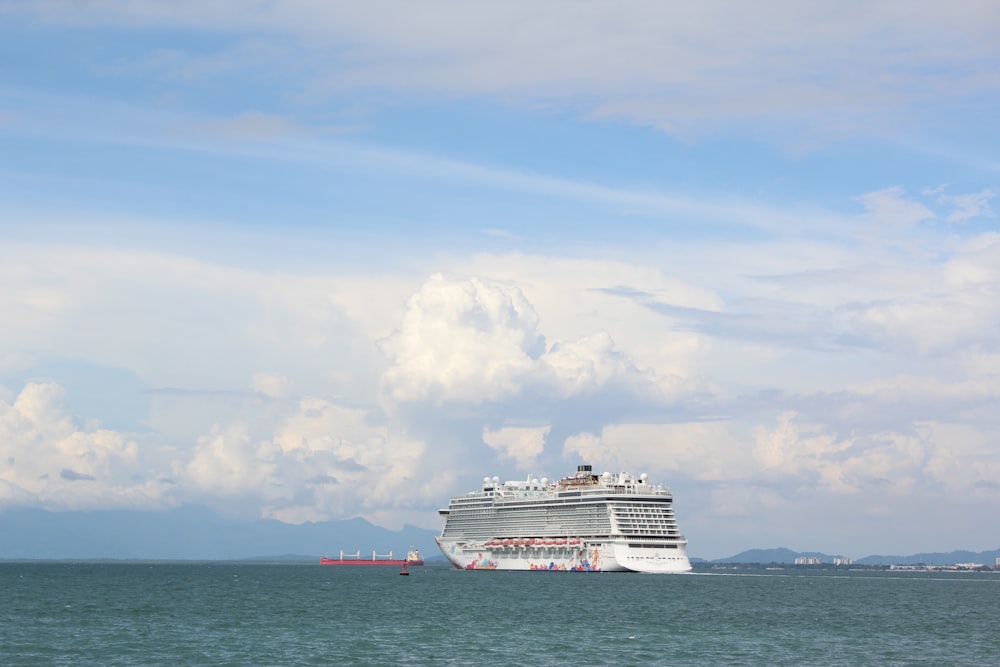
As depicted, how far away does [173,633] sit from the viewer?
82562mm

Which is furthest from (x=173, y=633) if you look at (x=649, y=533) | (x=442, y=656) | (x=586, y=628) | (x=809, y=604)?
(x=649, y=533)

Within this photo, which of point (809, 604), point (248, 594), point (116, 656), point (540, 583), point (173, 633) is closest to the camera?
point (116, 656)

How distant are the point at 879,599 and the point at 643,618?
59.9 m

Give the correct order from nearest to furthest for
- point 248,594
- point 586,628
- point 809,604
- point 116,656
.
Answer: point 116,656
point 586,628
point 809,604
point 248,594

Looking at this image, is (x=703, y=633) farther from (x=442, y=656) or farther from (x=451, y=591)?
(x=451, y=591)

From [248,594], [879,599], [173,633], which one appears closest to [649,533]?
[879,599]

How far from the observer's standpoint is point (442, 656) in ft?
229

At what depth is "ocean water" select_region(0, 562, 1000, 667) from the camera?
70.1m

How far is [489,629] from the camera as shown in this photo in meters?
87.0

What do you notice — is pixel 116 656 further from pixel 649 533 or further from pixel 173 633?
pixel 649 533

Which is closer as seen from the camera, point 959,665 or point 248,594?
point 959,665

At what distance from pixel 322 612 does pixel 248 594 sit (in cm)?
3887

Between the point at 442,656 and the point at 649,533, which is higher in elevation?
the point at 649,533

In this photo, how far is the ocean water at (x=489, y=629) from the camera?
70062 mm
